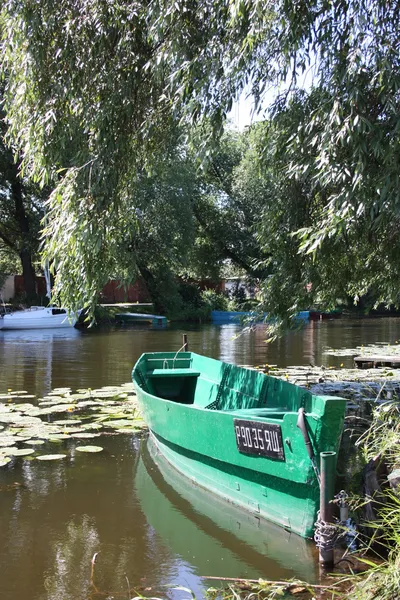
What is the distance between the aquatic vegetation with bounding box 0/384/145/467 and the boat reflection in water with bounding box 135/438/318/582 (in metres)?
1.34

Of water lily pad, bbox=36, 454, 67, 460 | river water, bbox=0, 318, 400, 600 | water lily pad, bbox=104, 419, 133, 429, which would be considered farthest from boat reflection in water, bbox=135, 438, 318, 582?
water lily pad, bbox=104, 419, 133, 429

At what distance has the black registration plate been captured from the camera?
16.5 ft

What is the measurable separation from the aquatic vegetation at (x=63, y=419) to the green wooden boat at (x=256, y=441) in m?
0.93

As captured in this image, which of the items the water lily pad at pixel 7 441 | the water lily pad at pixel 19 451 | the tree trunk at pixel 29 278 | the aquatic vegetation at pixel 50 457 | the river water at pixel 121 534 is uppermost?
the tree trunk at pixel 29 278

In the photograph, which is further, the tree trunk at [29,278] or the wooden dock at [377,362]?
the tree trunk at [29,278]

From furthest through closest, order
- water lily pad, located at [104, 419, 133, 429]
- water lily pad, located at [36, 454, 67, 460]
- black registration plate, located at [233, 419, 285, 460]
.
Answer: water lily pad, located at [104, 419, 133, 429] < water lily pad, located at [36, 454, 67, 460] < black registration plate, located at [233, 419, 285, 460]

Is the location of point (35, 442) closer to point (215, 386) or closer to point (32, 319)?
point (215, 386)

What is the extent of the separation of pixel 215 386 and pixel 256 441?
322 cm

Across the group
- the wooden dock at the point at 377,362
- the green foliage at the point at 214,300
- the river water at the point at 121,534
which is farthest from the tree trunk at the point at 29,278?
the river water at the point at 121,534

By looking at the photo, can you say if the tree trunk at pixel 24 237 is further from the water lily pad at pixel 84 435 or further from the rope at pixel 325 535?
the rope at pixel 325 535

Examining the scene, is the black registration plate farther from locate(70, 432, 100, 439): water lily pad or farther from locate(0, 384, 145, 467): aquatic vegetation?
locate(70, 432, 100, 439): water lily pad

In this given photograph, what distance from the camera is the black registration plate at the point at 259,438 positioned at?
502 centimetres

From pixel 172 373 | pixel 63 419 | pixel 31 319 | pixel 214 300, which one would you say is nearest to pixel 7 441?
pixel 63 419

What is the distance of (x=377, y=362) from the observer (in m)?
14.3
